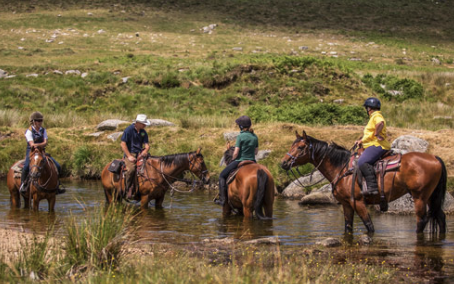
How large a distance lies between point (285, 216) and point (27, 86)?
25928 mm

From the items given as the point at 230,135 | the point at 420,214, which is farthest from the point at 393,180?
the point at 230,135

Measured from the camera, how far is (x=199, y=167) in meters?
14.3

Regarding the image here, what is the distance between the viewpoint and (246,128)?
43.4 feet

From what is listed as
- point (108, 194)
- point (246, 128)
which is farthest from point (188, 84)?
point (246, 128)

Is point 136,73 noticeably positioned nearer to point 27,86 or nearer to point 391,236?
point 27,86

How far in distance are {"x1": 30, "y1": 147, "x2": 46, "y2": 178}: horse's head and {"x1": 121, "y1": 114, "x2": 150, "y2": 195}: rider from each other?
196 centimetres

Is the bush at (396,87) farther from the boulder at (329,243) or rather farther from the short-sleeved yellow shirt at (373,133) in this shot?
the boulder at (329,243)

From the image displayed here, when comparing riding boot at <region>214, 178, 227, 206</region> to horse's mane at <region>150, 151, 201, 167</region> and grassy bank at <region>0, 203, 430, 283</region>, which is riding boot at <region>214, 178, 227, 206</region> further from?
grassy bank at <region>0, 203, 430, 283</region>

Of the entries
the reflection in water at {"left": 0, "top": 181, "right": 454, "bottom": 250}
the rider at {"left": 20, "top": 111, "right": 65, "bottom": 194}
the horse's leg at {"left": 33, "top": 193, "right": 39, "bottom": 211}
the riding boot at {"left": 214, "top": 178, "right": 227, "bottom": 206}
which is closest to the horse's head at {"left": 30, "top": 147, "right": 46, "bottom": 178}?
the rider at {"left": 20, "top": 111, "right": 65, "bottom": 194}

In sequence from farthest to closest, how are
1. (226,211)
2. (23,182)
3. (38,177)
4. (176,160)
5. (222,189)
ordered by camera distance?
1. (176,160)
2. (23,182)
3. (226,211)
4. (38,177)
5. (222,189)

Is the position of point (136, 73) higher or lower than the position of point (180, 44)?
lower

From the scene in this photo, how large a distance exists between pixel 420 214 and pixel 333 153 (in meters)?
2.19

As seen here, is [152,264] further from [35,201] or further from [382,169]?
[35,201]

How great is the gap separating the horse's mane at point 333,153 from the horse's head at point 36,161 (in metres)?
6.50
